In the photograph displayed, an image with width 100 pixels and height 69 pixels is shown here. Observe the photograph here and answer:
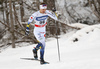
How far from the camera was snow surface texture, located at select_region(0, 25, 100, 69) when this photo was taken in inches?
142

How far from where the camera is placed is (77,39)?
22.5ft

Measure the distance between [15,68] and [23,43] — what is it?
620cm

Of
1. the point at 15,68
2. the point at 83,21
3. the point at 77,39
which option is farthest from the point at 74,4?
the point at 15,68

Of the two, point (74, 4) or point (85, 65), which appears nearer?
point (85, 65)

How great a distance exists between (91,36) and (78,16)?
5.57m

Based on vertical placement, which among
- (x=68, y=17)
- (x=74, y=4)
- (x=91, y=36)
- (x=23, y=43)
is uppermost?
(x=74, y=4)

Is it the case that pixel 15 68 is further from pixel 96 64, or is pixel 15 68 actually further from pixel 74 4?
pixel 74 4

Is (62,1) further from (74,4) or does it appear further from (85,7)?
(85,7)

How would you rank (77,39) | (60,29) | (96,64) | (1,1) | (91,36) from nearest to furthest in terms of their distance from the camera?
1. (96,64)
2. (91,36)
3. (77,39)
4. (60,29)
5. (1,1)

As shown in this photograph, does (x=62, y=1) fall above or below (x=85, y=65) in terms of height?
above

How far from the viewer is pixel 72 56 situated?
465 centimetres

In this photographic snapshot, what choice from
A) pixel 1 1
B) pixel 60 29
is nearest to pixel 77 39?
pixel 60 29

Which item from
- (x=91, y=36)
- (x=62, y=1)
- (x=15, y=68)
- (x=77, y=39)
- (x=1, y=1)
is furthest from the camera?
(x=1, y=1)

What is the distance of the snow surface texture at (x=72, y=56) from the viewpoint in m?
3.62
